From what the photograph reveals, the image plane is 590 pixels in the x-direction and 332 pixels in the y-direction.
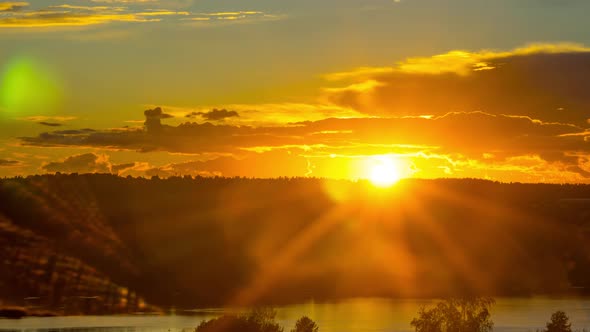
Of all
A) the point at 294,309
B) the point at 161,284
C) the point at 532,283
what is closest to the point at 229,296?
the point at 161,284

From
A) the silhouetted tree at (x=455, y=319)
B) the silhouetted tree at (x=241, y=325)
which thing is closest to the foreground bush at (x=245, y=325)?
the silhouetted tree at (x=241, y=325)

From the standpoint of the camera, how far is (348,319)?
12331 centimetres

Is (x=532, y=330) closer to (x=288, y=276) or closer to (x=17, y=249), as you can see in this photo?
(x=288, y=276)

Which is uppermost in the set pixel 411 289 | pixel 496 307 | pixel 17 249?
pixel 17 249

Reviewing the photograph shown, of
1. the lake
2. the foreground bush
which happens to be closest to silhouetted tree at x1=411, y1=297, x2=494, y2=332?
the foreground bush

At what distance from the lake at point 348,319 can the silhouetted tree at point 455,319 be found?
2000 cm

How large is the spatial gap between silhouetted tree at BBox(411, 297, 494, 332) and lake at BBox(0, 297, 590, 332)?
19999mm

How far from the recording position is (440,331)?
85.7 metres

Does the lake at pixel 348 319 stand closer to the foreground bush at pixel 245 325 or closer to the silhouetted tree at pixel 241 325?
the foreground bush at pixel 245 325

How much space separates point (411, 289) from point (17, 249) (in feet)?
235

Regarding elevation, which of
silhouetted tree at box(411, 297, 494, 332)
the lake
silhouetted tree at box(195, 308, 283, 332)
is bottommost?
silhouetted tree at box(195, 308, 283, 332)

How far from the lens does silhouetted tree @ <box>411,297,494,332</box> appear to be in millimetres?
84938

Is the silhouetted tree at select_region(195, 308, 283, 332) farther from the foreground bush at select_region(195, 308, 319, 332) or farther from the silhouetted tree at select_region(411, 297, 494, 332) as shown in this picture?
the silhouetted tree at select_region(411, 297, 494, 332)

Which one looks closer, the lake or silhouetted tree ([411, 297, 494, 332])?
silhouetted tree ([411, 297, 494, 332])
